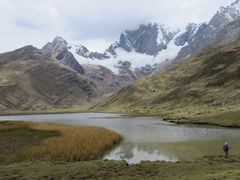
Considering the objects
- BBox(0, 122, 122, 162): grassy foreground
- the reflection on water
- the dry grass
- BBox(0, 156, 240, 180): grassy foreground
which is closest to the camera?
BBox(0, 156, 240, 180): grassy foreground

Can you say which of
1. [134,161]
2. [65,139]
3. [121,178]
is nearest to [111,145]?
[65,139]

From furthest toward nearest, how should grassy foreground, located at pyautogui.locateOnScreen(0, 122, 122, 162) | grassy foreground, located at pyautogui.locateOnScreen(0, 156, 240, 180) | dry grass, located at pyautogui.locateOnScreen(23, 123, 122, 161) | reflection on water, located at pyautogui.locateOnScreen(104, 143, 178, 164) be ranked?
reflection on water, located at pyautogui.locateOnScreen(104, 143, 178, 164) < dry grass, located at pyautogui.locateOnScreen(23, 123, 122, 161) < grassy foreground, located at pyautogui.locateOnScreen(0, 122, 122, 162) < grassy foreground, located at pyautogui.locateOnScreen(0, 156, 240, 180)

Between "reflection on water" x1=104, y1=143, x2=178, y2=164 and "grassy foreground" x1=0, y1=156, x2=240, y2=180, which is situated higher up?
"reflection on water" x1=104, y1=143, x2=178, y2=164

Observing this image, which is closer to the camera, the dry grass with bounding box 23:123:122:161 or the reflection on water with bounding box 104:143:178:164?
the dry grass with bounding box 23:123:122:161

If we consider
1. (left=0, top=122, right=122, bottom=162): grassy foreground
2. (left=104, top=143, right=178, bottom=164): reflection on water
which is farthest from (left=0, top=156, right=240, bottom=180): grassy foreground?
(left=104, top=143, right=178, bottom=164): reflection on water

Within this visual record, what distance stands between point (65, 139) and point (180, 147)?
19.9 metres

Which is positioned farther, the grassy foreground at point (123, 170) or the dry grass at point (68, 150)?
the dry grass at point (68, 150)

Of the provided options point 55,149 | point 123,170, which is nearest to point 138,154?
point 55,149

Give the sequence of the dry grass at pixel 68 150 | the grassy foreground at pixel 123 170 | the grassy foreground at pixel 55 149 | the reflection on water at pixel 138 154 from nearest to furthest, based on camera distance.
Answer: the grassy foreground at pixel 123 170
the grassy foreground at pixel 55 149
the dry grass at pixel 68 150
the reflection on water at pixel 138 154

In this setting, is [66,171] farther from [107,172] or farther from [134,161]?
[134,161]

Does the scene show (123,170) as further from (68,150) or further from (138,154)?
(138,154)

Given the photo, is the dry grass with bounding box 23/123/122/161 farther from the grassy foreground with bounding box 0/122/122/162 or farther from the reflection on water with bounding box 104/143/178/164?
the reflection on water with bounding box 104/143/178/164

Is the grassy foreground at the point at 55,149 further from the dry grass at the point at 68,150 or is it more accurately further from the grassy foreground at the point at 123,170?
the grassy foreground at the point at 123,170

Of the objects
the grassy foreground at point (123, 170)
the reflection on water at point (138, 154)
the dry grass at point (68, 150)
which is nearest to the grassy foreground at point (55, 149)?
the dry grass at point (68, 150)
